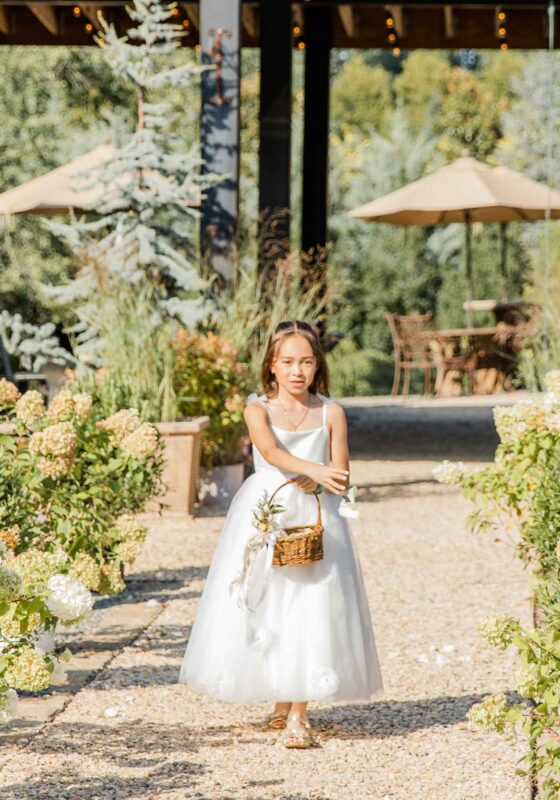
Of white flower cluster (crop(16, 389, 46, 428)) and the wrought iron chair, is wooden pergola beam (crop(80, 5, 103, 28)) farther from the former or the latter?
white flower cluster (crop(16, 389, 46, 428))

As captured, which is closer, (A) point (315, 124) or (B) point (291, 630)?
(B) point (291, 630)

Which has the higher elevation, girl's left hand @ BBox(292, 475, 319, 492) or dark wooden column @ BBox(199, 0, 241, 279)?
dark wooden column @ BBox(199, 0, 241, 279)

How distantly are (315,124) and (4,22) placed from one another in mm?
2856

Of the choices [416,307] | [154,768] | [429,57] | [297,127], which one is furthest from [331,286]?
[429,57]

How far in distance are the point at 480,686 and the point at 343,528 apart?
0.85m

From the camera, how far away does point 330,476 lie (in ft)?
11.8

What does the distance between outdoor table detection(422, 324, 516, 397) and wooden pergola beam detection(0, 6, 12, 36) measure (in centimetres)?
577

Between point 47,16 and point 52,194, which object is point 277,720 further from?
point 47,16

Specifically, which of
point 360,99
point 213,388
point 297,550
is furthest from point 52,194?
point 360,99

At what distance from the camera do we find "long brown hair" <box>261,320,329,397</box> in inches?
149

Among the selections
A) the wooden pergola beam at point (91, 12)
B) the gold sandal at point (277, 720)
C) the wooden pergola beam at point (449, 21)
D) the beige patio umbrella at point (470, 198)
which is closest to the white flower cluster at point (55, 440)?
the gold sandal at point (277, 720)

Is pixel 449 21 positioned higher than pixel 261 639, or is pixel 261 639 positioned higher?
pixel 449 21

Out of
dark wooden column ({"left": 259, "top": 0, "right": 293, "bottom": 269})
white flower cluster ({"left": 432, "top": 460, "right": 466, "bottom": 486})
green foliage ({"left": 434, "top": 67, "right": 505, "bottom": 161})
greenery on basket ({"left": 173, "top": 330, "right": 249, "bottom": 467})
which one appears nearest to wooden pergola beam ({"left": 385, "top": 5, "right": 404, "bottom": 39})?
dark wooden column ({"left": 259, "top": 0, "right": 293, "bottom": 269})

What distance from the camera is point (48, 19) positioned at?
11.4m
